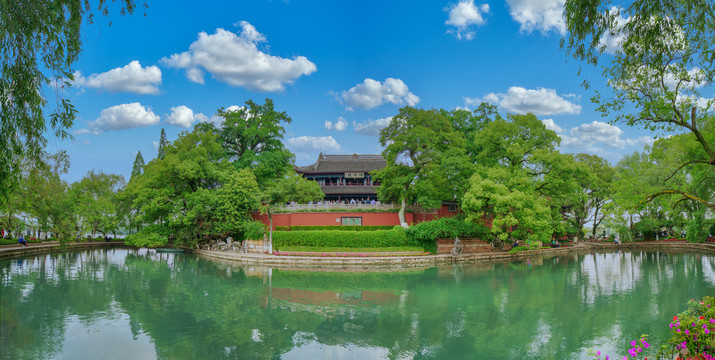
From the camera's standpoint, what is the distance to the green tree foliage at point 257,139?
3356cm

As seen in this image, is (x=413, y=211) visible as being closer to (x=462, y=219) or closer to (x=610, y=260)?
(x=462, y=219)

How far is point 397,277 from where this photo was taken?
2016cm

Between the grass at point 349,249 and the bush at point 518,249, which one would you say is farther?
the bush at point 518,249

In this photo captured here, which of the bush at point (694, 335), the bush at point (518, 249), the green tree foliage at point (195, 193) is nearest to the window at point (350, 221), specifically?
the green tree foliage at point (195, 193)

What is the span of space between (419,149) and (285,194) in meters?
9.93

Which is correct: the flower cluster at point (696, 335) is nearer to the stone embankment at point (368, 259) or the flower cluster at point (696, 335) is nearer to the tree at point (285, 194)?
the stone embankment at point (368, 259)

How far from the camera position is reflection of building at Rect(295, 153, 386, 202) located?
40.5 metres

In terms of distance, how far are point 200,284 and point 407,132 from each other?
16047mm

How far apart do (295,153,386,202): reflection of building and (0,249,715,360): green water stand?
18.9 m

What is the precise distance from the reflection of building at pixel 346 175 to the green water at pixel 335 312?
62.1 feet

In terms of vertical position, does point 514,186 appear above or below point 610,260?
above

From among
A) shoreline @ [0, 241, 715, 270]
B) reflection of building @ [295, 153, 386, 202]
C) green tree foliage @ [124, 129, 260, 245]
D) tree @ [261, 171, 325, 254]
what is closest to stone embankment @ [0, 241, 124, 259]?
shoreline @ [0, 241, 715, 270]

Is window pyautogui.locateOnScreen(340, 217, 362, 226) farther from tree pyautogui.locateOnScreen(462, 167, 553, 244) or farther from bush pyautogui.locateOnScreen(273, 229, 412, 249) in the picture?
tree pyautogui.locateOnScreen(462, 167, 553, 244)

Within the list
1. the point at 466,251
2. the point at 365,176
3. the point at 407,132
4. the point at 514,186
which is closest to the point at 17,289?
the point at 407,132
